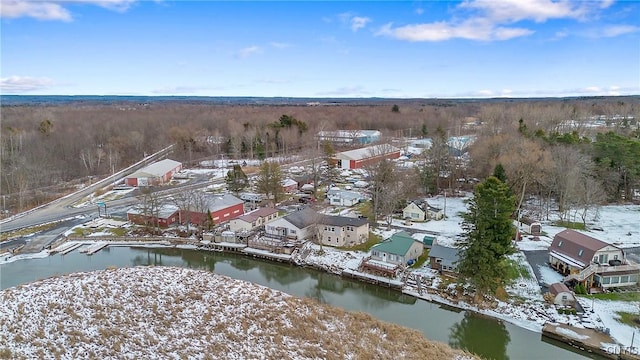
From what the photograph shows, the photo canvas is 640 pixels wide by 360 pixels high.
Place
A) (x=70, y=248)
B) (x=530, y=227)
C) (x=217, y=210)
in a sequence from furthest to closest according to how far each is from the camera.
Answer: (x=217, y=210), (x=530, y=227), (x=70, y=248)

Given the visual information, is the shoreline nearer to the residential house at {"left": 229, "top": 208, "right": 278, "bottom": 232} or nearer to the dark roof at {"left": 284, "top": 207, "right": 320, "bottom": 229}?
the dark roof at {"left": 284, "top": 207, "right": 320, "bottom": 229}

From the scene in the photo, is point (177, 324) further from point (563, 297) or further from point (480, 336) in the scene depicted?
point (563, 297)

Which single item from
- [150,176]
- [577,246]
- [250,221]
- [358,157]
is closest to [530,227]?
[577,246]

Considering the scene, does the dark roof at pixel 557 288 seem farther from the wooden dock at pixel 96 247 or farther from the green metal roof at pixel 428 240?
the wooden dock at pixel 96 247

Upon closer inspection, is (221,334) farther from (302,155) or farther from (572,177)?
(302,155)

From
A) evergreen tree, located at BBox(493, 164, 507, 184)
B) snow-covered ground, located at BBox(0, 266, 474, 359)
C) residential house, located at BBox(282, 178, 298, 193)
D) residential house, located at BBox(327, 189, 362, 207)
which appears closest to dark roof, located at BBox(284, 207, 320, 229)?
residential house, located at BBox(327, 189, 362, 207)

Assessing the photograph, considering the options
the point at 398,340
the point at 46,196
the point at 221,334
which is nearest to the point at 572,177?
the point at 398,340
